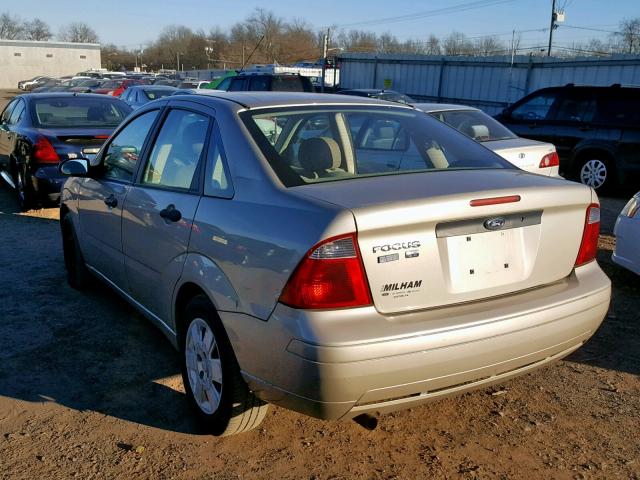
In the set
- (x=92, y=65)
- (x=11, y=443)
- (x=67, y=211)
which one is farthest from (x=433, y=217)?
(x=92, y=65)

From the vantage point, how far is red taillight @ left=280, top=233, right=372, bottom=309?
7.65ft

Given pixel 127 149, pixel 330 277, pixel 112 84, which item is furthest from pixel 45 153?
pixel 112 84

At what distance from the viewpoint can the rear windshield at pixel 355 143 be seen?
2.96m

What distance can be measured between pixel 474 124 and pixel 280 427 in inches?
228

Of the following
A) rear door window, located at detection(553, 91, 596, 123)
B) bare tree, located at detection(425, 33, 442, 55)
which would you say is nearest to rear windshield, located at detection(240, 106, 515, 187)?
rear door window, located at detection(553, 91, 596, 123)

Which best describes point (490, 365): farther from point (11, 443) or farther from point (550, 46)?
point (550, 46)

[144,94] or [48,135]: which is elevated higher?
[144,94]

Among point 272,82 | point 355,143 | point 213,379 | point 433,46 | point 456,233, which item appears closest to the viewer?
point 456,233

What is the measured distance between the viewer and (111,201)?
3.96 meters

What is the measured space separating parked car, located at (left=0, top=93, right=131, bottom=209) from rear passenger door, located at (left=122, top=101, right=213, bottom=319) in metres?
4.32

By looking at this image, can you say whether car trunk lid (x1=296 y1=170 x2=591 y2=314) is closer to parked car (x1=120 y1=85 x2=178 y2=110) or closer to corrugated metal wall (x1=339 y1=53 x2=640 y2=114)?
parked car (x1=120 y1=85 x2=178 y2=110)

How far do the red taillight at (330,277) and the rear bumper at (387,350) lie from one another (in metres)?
0.05

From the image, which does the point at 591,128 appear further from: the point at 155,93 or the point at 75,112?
the point at 155,93

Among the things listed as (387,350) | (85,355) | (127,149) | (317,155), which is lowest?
(85,355)
